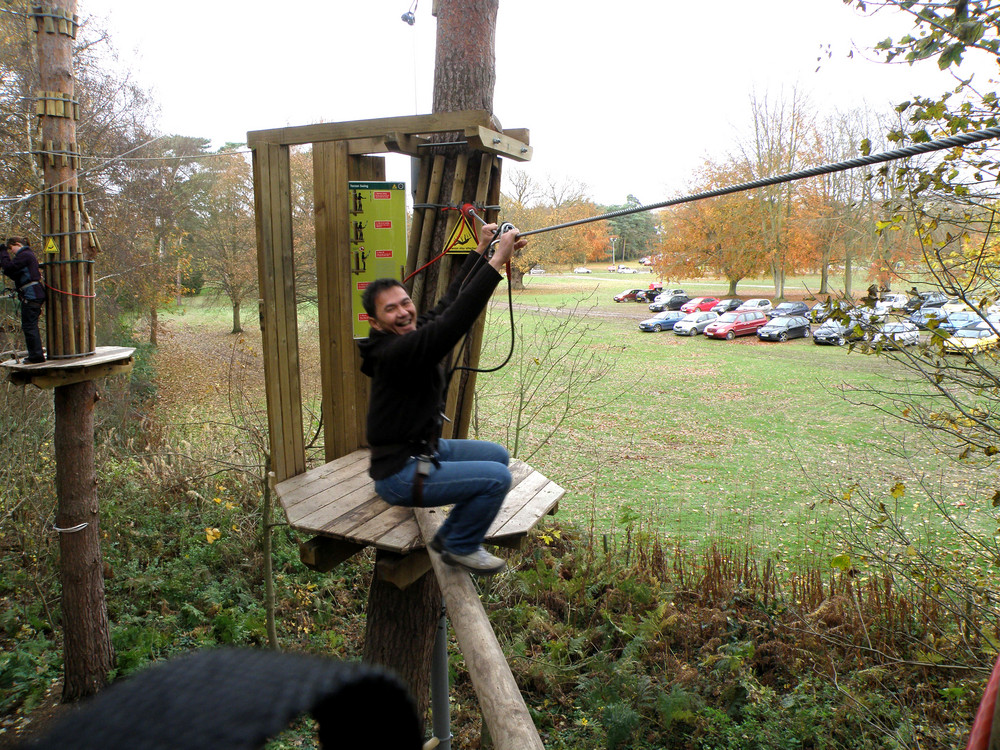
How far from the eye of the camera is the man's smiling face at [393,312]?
3092mm

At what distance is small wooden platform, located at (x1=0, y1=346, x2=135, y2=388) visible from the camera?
207 inches

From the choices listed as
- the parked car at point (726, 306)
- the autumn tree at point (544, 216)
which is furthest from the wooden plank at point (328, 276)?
the parked car at point (726, 306)

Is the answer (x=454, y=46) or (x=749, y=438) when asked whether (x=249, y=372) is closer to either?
(x=749, y=438)

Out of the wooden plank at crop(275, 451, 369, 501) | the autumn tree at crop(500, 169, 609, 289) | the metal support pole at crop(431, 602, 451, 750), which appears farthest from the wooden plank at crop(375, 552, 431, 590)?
the autumn tree at crop(500, 169, 609, 289)

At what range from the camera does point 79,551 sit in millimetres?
6000

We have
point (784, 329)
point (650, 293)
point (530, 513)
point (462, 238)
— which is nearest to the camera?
point (530, 513)

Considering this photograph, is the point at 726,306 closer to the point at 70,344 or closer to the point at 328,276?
the point at 70,344

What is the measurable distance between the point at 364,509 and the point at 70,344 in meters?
3.69

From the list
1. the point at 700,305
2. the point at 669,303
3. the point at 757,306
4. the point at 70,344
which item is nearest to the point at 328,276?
the point at 70,344

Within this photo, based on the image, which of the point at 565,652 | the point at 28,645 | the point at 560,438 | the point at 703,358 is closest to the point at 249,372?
the point at 560,438

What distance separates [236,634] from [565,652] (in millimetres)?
3288

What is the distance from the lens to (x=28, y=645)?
20.9 feet

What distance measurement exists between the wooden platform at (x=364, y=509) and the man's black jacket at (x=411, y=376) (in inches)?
13.9

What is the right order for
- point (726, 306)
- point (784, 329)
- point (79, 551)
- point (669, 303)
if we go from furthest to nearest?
point (669, 303) < point (726, 306) < point (784, 329) < point (79, 551)
